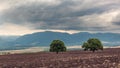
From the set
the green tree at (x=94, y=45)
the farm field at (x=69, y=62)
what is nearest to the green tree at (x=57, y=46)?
the green tree at (x=94, y=45)

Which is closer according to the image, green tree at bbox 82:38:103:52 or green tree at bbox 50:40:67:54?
green tree at bbox 82:38:103:52

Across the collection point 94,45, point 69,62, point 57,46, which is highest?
point 57,46

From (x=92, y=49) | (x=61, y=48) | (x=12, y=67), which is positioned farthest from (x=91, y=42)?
(x=12, y=67)

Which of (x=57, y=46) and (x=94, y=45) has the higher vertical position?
(x=57, y=46)

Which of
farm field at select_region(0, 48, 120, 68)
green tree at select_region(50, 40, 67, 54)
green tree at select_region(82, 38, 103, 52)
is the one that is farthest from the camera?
green tree at select_region(50, 40, 67, 54)

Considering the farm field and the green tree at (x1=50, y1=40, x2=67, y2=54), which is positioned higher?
the green tree at (x1=50, y1=40, x2=67, y2=54)

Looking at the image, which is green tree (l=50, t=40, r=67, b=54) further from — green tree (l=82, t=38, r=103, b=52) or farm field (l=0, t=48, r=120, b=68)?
farm field (l=0, t=48, r=120, b=68)

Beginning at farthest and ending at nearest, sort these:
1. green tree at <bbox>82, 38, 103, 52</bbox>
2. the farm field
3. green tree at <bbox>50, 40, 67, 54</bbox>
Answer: green tree at <bbox>50, 40, 67, 54</bbox> < green tree at <bbox>82, 38, 103, 52</bbox> < the farm field

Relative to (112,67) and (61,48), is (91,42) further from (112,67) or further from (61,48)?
(112,67)

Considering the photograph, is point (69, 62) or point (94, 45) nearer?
point (69, 62)

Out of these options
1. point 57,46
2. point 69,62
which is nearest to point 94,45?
point 57,46

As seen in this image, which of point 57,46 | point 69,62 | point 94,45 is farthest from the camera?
point 57,46

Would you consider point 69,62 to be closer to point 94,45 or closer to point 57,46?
point 94,45

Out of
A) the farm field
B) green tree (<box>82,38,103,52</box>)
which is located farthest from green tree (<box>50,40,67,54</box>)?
the farm field
